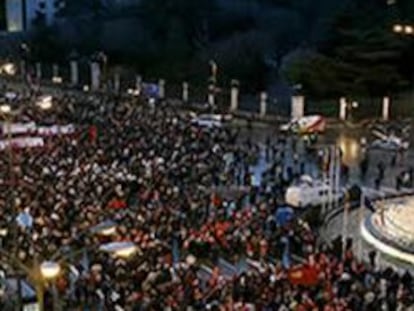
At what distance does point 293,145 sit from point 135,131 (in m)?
9.32

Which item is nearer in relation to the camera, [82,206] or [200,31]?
[82,206]

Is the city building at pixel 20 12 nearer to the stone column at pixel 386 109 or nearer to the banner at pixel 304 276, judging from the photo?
the stone column at pixel 386 109

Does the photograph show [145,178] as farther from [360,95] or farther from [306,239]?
[360,95]

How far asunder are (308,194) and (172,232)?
9.23 meters

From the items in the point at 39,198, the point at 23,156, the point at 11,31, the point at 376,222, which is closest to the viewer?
the point at 39,198

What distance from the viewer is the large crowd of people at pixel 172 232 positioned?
26750 millimetres

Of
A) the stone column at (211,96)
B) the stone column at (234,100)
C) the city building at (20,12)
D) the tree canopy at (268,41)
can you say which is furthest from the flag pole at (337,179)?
the city building at (20,12)

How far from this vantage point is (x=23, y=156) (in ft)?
141

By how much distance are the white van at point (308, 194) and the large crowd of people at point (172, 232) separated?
0.71 metres

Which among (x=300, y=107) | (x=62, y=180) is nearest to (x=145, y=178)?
(x=62, y=180)

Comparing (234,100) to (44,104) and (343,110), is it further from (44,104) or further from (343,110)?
(44,104)

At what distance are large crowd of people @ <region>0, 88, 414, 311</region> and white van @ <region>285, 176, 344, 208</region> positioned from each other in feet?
2.34

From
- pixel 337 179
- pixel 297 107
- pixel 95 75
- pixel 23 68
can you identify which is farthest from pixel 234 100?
pixel 23 68

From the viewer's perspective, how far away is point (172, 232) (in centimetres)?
3262
